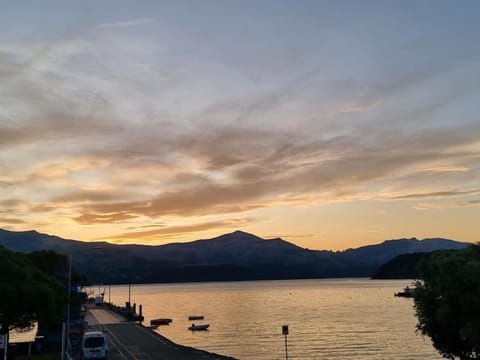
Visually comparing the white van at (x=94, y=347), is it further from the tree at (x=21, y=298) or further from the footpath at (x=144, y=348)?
the tree at (x=21, y=298)

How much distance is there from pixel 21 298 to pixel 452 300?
86.5 ft

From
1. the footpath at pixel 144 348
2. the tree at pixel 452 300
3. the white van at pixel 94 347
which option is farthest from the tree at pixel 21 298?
the tree at pixel 452 300

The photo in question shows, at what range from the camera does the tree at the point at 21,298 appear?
34.8 metres

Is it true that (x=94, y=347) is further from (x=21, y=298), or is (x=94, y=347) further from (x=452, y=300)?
(x=452, y=300)

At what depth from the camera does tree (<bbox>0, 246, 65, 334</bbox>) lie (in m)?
34.8

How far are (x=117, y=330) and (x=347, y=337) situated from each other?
138 feet

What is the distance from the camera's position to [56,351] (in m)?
51.2

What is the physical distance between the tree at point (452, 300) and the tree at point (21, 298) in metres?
23.9

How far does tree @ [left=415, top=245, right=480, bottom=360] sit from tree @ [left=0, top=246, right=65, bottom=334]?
23908mm

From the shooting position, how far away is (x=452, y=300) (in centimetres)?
3100

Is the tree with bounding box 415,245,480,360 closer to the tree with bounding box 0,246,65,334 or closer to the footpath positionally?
the tree with bounding box 0,246,65,334

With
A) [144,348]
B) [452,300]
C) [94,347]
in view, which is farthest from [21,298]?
[144,348]

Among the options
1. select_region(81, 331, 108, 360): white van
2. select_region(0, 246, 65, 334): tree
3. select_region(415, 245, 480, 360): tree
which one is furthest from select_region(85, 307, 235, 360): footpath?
select_region(415, 245, 480, 360): tree

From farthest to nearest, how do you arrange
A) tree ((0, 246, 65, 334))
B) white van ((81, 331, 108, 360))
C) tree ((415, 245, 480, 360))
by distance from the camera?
1. white van ((81, 331, 108, 360))
2. tree ((0, 246, 65, 334))
3. tree ((415, 245, 480, 360))
